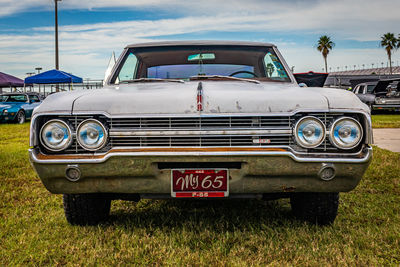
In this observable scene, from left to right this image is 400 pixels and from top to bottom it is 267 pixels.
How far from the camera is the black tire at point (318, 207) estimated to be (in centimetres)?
281

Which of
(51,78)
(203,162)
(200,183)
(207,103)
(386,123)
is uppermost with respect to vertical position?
(51,78)

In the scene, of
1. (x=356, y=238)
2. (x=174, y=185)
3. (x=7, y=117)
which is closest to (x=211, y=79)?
(x=174, y=185)

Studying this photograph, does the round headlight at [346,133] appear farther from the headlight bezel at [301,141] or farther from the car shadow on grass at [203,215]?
the car shadow on grass at [203,215]

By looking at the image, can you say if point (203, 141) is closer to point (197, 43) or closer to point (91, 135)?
point (91, 135)

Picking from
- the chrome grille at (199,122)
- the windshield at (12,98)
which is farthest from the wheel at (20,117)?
the chrome grille at (199,122)

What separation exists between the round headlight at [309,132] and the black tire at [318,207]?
1.97 feet

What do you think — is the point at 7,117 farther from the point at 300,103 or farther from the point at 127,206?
the point at 300,103

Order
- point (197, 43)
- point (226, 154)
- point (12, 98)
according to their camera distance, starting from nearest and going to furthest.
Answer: point (226, 154) < point (197, 43) < point (12, 98)

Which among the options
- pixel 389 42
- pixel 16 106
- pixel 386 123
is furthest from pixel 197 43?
pixel 389 42

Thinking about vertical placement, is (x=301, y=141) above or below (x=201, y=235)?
above

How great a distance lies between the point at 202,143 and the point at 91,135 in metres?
0.69

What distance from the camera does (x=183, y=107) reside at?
2379 millimetres

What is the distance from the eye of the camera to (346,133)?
238 cm

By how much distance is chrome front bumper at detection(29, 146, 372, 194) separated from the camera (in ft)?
7.66
